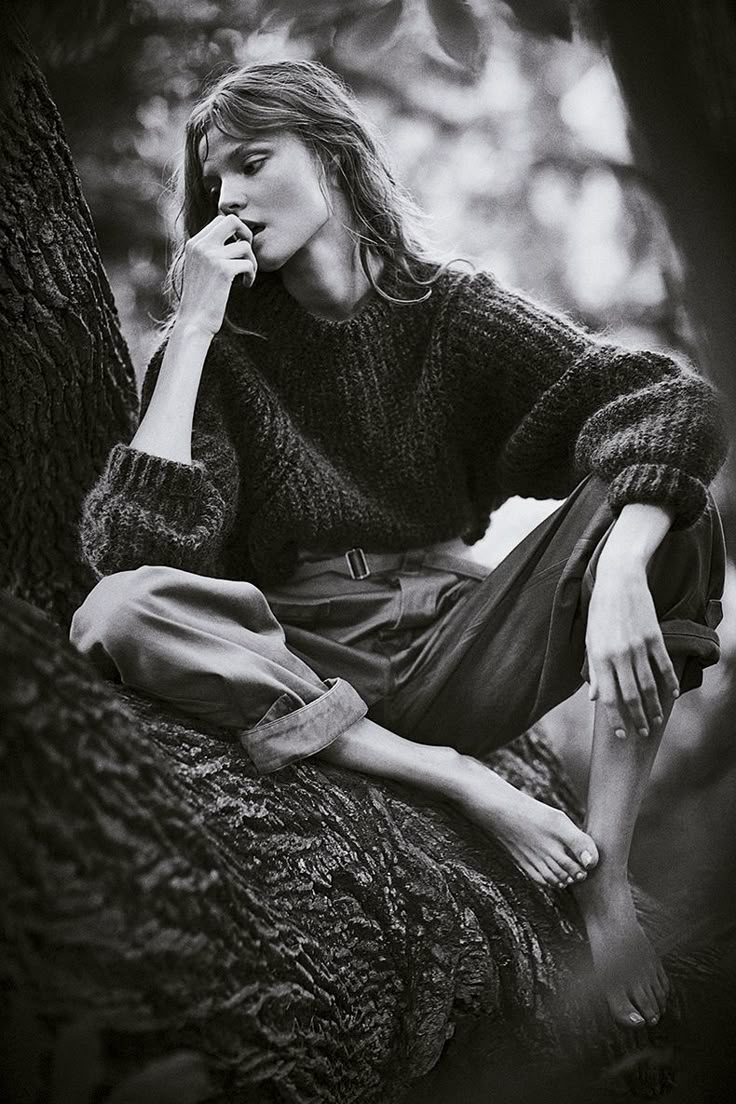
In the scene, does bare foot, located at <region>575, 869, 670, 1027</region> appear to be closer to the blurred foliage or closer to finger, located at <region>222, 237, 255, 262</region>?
the blurred foliage

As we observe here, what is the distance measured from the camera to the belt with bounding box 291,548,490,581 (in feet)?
3.59

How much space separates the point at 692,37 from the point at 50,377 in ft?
2.43

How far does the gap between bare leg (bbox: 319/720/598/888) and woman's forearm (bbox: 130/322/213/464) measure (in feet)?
1.00

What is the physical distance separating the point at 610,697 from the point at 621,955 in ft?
0.75

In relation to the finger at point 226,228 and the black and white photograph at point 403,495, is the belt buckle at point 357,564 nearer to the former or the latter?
the black and white photograph at point 403,495

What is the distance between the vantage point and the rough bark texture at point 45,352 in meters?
1.09

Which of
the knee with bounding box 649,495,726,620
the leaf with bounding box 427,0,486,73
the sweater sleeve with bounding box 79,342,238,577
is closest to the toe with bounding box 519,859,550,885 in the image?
the knee with bounding box 649,495,726,620

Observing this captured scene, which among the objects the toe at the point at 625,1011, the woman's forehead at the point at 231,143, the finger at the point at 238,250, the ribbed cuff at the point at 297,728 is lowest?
the toe at the point at 625,1011

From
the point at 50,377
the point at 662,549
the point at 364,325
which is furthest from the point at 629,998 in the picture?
the point at 50,377

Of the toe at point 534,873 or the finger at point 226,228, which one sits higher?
the finger at point 226,228

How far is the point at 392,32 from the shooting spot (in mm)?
1140

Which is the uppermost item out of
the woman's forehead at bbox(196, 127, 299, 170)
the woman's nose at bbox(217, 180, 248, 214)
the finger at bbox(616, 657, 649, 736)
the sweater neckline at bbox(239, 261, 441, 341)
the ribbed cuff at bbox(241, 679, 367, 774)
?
the woman's forehead at bbox(196, 127, 299, 170)

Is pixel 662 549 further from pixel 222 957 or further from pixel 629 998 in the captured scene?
pixel 222 957

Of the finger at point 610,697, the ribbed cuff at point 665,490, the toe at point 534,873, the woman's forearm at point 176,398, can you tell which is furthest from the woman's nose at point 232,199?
the toe at point 534,873
